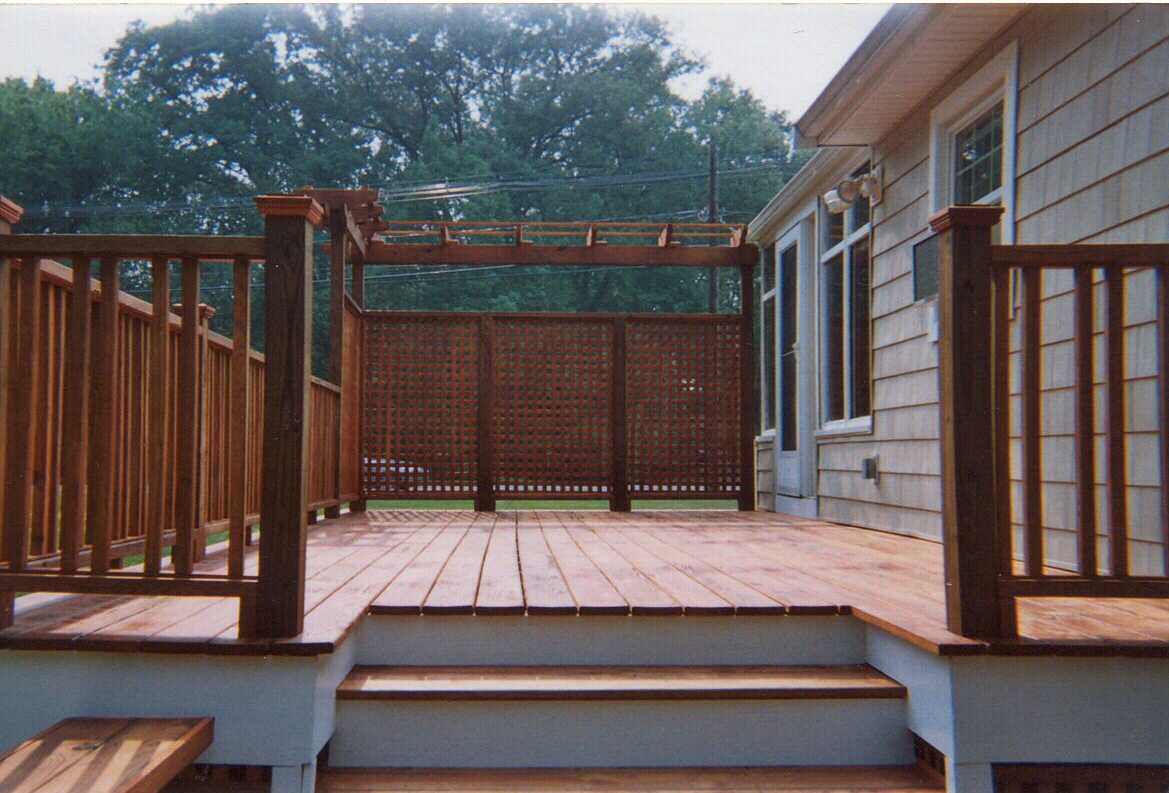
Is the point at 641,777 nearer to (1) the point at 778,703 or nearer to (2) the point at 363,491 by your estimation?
(1) the point at 778,703

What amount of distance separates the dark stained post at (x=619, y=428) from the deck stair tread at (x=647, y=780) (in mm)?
4503

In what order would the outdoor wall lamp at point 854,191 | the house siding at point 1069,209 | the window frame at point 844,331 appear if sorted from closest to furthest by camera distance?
the house siding at point 1069,209
the outdoor wall lamp at point 854,191
the window frame at point 844,331

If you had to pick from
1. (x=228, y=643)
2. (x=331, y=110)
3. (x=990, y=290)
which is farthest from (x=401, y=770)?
(x=331, y=110)

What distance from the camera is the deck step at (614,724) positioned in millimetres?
2029

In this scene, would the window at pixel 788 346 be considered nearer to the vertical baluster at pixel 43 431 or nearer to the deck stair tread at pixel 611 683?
the deck stair tread at pixel 611 683

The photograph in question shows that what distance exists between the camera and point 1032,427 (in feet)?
6.39

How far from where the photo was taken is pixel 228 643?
1881 mm

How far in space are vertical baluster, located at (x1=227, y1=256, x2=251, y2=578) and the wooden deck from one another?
0.66 ft

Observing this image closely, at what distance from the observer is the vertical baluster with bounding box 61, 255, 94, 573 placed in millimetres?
1949

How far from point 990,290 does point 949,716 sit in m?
0.91

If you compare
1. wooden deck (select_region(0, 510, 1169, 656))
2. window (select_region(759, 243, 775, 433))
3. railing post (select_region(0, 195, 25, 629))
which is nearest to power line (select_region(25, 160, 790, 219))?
window (select_region(759, 243, 775, 433))

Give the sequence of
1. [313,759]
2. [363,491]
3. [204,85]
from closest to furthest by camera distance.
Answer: [313,759] < [363,491] < [204,85]

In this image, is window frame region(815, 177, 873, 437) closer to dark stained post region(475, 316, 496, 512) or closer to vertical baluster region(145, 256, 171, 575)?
dark stained post region(475, 316, 496, 512)

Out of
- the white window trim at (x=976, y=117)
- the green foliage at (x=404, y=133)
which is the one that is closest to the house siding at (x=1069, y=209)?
the white window trim at (x=976, y=117)
